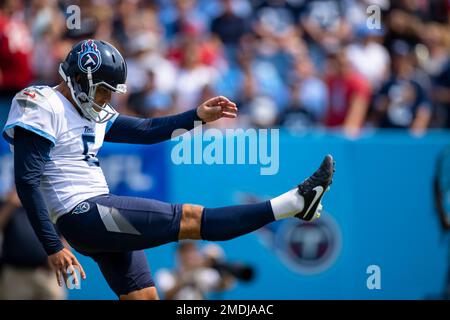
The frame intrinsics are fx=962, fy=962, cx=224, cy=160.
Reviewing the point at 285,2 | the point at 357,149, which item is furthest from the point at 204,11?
the point at 357,149

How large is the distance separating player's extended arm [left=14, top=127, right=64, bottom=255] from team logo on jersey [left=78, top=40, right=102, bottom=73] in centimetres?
53

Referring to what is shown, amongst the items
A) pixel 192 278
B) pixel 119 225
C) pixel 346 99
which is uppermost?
pixel 346 99

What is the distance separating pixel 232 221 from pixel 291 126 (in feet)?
15.7

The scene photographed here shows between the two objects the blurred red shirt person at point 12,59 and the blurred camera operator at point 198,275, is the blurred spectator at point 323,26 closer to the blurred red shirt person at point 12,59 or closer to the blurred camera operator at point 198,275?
the blurred red shirt person at point 12,59

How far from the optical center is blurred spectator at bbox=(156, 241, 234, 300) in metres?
A: 8.49

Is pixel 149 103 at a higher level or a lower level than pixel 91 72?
higher

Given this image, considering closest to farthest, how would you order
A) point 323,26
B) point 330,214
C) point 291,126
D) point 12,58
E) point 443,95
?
point 330,214, point 12,58, point 291,126, point 443,95, point 323,26

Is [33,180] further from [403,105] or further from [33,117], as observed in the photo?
[403,105]

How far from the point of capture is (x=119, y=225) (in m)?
5.75

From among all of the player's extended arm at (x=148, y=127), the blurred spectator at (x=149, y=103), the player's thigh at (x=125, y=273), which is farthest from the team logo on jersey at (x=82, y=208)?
the blurred spectator at (x=149, y=103)

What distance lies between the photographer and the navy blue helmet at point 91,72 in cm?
587

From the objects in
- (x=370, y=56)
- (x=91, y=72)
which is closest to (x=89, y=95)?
(x=91, y=72)

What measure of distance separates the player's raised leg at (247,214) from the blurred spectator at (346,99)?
471cm

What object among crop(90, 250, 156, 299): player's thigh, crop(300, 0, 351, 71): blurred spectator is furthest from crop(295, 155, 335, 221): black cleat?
crop(300, 0, 351, 71): blurred spectator
